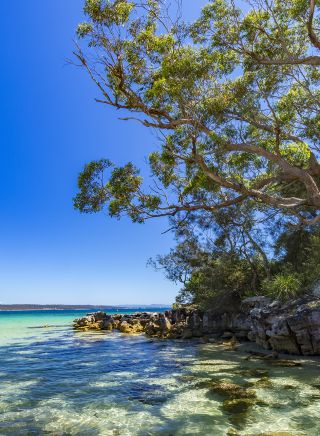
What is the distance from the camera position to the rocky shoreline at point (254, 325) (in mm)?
15305

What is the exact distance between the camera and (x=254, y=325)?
1858cm

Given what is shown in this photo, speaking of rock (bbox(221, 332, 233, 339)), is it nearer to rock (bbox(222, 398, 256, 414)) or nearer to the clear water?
the clear water

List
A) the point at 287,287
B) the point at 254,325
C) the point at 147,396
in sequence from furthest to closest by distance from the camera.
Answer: the point at 254,325, the point at 287,287, the point at 147,396

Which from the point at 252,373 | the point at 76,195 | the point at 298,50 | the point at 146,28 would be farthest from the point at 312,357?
the point at 146,28

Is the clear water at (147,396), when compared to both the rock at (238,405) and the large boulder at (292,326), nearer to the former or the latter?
the rock at (238,405)

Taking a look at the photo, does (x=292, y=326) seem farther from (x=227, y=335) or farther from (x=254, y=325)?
(x=227, y=335)

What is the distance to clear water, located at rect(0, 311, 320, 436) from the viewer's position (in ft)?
22.3

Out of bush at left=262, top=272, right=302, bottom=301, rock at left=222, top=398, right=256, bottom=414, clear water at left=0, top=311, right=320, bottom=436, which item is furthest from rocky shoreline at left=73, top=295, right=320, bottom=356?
rock at left=222, top=398, right=256, bottom=414

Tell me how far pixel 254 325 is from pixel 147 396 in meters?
10.9

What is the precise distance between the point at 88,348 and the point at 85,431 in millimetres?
13658

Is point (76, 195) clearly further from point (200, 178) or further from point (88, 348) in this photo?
point (88, 348)

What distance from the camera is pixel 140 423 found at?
7070 millimetres

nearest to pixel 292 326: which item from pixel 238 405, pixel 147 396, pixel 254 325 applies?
pixel 254 325

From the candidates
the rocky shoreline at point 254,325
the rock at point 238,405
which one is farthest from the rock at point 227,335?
the rock at point 238,405
